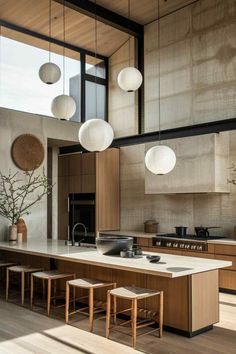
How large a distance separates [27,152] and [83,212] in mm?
1626

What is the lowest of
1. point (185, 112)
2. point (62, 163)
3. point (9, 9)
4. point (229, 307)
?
point (229, 307)

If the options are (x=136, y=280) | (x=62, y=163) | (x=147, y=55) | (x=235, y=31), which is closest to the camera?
(x=136, y=280)

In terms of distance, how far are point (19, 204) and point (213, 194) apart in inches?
128

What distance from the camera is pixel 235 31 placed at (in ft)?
21.6

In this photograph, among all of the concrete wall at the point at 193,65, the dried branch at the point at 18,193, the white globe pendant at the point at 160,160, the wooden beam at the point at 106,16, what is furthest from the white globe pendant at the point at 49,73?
the concrete wall at the point at 193,65

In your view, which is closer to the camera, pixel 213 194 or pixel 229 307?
pixel 229 307

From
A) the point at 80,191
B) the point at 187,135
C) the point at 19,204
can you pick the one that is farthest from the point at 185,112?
the point at 19,204

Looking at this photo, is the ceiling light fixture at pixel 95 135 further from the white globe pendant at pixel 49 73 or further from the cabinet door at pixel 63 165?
the cabinet door at pixel 63 165

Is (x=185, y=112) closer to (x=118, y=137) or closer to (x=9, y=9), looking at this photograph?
(x=118, y=137)

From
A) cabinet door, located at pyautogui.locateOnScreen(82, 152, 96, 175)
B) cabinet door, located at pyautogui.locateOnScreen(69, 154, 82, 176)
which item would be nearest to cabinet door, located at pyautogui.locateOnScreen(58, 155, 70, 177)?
cabinet door, located at pyautogui.locateOnScreen(69, 154, 82, 176)

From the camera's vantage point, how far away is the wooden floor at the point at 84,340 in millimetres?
3639

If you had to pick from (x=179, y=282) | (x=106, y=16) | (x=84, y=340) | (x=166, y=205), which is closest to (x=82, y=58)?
(x=106, y=16)

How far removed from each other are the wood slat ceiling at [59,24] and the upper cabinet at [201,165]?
2699 millimetres

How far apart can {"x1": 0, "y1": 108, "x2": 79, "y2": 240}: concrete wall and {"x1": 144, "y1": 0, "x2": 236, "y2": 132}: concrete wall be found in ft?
5.63
